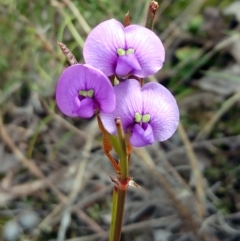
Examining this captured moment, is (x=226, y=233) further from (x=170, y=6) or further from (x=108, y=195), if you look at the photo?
(x=170, y=6)

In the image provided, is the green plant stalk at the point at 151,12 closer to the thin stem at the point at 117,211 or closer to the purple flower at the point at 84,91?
the purple flower at the point at 84,91

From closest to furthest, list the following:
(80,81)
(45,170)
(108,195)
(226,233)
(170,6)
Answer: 1. (80,81)
2. (226,233)
3. (108,195)
4. (45,170)
5. (170,6)

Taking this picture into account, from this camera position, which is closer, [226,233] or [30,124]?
[226,233]

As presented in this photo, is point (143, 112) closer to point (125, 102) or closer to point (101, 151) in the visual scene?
point (125, 102)

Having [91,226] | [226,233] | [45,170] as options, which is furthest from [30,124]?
[226,233]

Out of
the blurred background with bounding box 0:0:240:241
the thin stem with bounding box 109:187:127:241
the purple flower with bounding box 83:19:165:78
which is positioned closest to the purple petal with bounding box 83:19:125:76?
the purple flower with bounding box 83:19:165:78

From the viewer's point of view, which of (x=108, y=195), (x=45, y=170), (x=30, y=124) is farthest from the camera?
(x=30, y=124)
